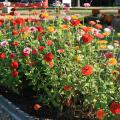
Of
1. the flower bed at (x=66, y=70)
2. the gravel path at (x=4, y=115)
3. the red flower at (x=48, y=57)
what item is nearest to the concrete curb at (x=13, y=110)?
the gravel path at (x=4, y=115)

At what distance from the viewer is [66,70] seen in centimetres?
580

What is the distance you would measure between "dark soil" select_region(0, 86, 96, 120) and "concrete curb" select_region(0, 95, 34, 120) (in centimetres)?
19

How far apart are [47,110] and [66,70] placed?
2.50 ft

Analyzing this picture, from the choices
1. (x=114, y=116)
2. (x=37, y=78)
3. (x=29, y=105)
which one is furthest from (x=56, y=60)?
(x=114, y=116)

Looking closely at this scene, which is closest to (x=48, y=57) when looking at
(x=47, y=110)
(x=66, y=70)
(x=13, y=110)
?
(x=66, y=70)

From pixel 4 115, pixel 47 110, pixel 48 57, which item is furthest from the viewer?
pixel 47 110

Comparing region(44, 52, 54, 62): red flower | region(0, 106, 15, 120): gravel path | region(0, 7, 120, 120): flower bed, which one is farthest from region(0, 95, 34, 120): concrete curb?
region(44, 52, 54, 62): red flower

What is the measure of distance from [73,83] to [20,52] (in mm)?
1636

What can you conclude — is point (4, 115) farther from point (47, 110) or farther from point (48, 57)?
point (48, 57)

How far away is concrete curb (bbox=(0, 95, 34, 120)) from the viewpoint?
224 inches

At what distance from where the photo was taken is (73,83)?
17.9ft

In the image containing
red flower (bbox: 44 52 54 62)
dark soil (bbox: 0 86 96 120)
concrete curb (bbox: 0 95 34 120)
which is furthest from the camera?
dark soil (bbox: 0 86 96 120)

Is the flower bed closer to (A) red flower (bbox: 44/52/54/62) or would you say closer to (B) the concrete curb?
(A) red flower (bbox: 44/52/54/62)

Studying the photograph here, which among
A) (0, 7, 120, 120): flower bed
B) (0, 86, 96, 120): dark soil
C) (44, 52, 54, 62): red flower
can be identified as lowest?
(0, 86, 96, 120): dark soil
